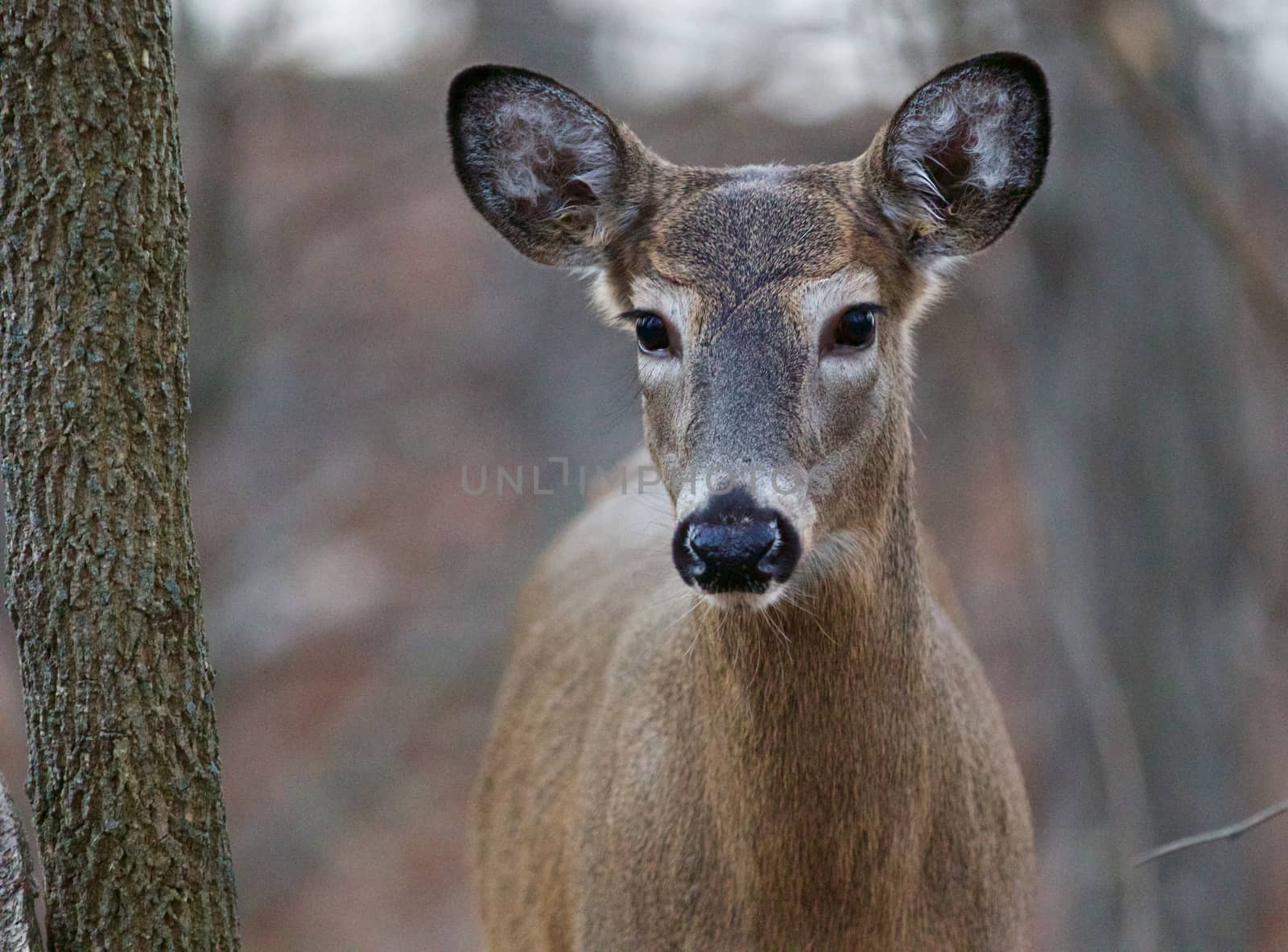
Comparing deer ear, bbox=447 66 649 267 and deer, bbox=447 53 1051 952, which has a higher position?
deer ear, bbox=447 66 649 267

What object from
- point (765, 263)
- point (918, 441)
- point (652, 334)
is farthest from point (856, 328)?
point (918, 441)

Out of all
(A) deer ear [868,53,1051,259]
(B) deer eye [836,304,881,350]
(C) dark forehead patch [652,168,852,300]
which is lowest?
(B) deer eye [836,304,881,350]

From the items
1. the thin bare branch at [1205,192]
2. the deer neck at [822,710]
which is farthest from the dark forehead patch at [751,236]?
the thin bare branch at [1205,192]

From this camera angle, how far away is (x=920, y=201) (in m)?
4.36

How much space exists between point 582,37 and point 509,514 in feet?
35.0

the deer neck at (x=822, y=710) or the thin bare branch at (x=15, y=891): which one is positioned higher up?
the deer neck at (x=822, y=710)

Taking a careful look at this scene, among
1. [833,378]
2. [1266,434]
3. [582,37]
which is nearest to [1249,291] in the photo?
[833,378]

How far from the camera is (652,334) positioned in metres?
4.15

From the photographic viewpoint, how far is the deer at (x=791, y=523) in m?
3.87

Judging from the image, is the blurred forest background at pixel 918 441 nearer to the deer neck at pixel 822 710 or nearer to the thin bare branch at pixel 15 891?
the deer neck at pixel 822 710

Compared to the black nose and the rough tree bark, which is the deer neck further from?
the rough tree bark

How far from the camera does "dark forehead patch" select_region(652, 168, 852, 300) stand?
3.99 meters

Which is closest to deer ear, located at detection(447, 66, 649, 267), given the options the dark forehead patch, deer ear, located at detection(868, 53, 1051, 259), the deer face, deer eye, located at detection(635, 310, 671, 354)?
the deer face

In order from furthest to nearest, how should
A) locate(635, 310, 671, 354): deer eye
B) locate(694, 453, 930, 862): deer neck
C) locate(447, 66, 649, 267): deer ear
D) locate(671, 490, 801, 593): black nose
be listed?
locate(447, 66, 649, 267): deer ear < locate(635, 310, 671, 354): deer eye < locate(694, 453, 930, 862): deer neck < locate(671, 490, 801, 593): black nose
